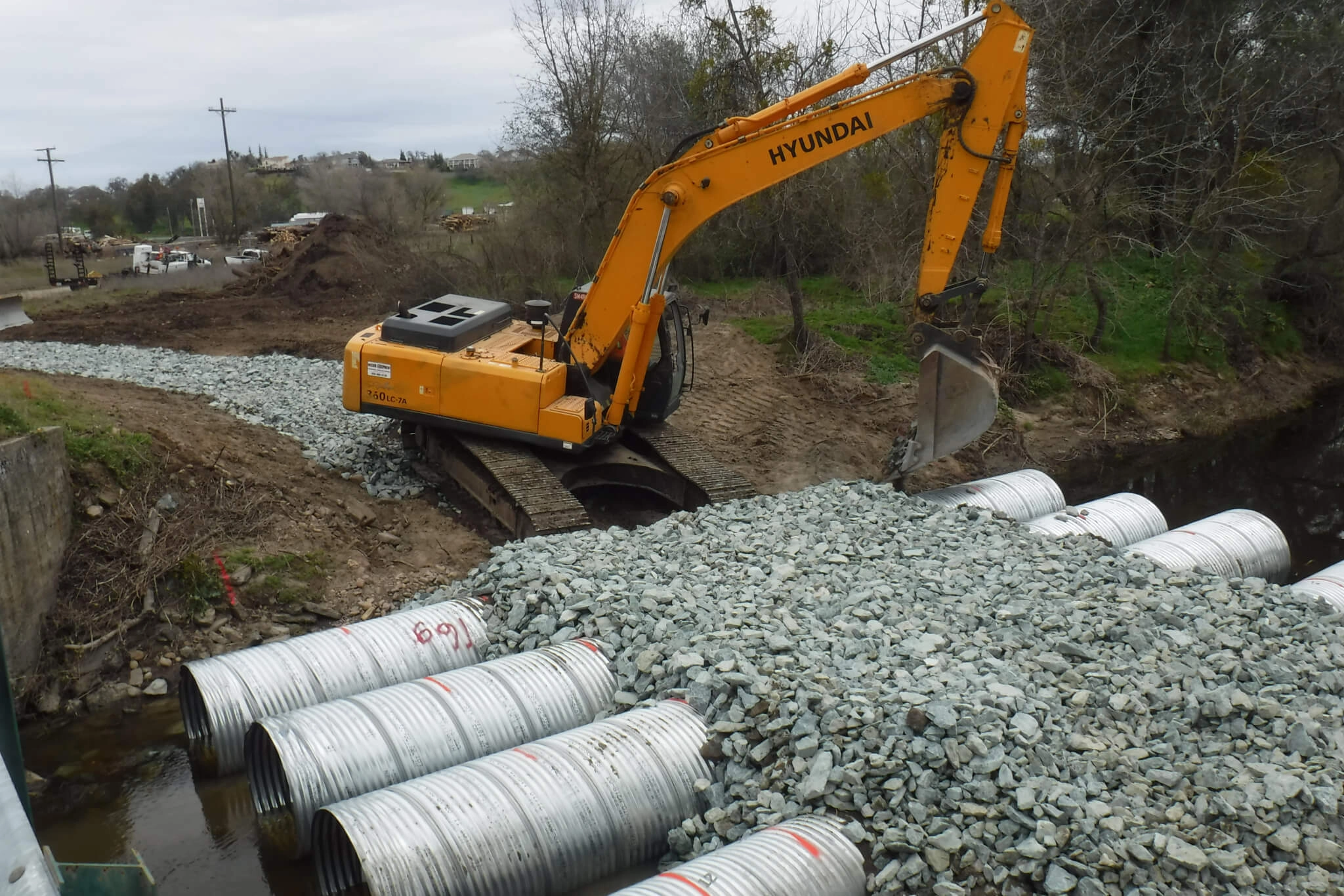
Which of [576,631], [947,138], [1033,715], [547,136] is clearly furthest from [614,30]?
[1033,715]

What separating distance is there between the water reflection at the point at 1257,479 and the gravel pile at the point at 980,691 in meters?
5.16

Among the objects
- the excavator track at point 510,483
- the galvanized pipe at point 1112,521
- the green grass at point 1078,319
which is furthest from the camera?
the green grass at point 1078,319

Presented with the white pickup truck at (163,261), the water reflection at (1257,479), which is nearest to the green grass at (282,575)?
the water reflection at (1257,479)

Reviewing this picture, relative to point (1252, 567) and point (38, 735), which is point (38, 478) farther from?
point (1252, 567)

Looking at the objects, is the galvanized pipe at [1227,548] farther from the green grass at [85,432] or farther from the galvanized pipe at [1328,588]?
the green grass at [85,432]

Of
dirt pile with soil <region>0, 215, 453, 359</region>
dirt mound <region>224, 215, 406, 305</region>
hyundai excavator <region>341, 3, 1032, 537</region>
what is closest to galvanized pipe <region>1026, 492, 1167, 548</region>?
hyundai excavator <region>341, 3, 1032, 537</region>

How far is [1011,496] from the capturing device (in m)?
10.6

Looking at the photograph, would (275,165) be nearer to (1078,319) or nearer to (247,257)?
(247,257)

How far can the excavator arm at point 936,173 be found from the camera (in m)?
8.94

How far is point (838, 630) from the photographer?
711 cm

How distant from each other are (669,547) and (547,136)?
15.5 metres

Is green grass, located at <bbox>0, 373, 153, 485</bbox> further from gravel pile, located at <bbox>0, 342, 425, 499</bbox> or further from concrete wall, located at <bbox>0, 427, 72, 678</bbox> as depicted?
gravel pile, located at <bbox>0, 342, 425, 499</bbox>

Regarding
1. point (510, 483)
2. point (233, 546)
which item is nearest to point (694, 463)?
point (510, 483)

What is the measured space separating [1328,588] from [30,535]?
34.1ft
